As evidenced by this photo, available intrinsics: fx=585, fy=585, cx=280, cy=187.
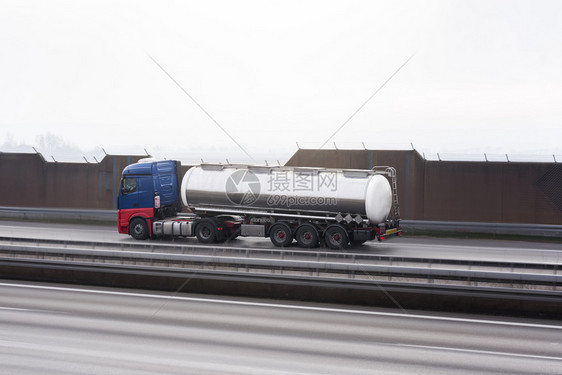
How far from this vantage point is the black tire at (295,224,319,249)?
850 inches

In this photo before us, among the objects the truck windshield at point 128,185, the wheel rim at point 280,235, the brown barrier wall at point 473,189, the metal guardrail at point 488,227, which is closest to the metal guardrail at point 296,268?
the wheel rim at point 280,235

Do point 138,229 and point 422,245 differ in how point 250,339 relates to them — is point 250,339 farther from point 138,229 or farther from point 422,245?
point 138,229

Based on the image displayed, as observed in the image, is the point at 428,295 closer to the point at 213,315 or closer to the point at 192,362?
the point at 213,315

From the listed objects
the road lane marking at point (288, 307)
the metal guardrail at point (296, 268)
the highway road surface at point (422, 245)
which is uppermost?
the metal guardrail at point (296, 268)

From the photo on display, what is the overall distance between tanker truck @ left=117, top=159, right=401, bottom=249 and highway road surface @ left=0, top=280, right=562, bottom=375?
7.84 metres

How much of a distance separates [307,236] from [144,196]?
278 inches

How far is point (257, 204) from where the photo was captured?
2241 cm

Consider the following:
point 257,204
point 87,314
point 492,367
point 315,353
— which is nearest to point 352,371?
point 315,353

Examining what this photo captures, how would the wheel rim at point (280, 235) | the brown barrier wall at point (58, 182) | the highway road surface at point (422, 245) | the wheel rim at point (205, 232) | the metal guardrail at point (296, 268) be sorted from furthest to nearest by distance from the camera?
1. the brown barrier wall at point (58, 182)
2. the wheel rim at point (205, 232)
3. the wheel rim at point (280, 235)
4. the highway road surface at point (422, 245)
5. the metal guardrail at point (296, 268)

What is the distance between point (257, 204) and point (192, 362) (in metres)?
12.8

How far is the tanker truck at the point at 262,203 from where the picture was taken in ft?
70.0

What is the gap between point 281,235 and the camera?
22125 mm

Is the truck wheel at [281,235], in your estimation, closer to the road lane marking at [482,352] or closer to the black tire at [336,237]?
the black tire at [336,237]

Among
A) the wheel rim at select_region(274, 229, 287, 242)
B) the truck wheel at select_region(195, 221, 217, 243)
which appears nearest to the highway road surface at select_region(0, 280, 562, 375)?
the wheel rim at select_region(274, 229, 287, 242)
